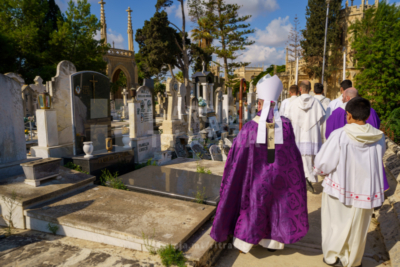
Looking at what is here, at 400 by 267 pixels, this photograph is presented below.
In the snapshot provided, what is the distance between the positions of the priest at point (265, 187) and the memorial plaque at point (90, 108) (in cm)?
392

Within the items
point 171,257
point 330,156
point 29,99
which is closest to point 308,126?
point 330,156

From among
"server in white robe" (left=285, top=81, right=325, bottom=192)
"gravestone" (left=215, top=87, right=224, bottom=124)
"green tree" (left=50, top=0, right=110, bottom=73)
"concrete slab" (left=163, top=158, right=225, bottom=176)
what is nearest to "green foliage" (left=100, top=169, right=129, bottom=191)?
"concrete slab" (left=163, top=158, right=225, bottom=176)

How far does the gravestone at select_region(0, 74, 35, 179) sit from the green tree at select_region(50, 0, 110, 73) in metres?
20.2

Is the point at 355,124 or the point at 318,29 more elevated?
the point at 318,29

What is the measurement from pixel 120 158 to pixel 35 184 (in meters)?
1.81

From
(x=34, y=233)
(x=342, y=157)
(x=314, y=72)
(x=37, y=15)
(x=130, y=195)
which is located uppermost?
(x=37, y=15)

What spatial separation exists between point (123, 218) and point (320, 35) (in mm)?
34960

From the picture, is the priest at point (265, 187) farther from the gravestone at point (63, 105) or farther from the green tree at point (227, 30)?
the green tree at point (227, 30)

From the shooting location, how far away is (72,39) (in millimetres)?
23016

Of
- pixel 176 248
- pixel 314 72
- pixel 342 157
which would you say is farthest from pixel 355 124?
pixel 314 72

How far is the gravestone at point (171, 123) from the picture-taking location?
8633 mm

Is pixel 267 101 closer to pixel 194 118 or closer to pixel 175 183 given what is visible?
pixel 175 183

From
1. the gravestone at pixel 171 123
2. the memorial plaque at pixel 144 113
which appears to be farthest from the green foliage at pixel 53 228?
the gravestone at pixel 171 123

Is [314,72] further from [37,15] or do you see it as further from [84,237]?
[84,237]
